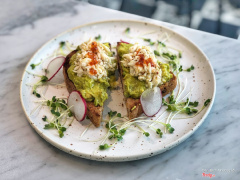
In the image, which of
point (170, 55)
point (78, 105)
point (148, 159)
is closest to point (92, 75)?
point (78, 105)

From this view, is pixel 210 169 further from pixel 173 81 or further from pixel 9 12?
pixel 9 12

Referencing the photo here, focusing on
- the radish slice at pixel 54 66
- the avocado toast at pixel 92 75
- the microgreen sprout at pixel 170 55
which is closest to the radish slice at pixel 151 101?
the avocado toast at pixel 92 75

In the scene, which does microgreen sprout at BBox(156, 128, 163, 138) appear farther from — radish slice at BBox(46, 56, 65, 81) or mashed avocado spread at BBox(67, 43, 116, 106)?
radish slice at BBox(46, 56, 65, 81)

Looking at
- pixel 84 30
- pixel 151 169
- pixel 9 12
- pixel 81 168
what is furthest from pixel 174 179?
pixel 9 12

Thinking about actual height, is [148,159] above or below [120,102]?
below

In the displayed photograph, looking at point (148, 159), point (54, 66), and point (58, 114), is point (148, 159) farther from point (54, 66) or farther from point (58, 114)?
point (54, 66)

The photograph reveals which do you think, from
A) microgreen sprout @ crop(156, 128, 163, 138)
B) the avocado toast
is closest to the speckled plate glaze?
microgreen sprout @ crop(156, 128, 163, 138)

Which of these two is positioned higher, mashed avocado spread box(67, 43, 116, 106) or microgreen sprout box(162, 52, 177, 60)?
microgreen sprout box(162, 52, 177, 60)
